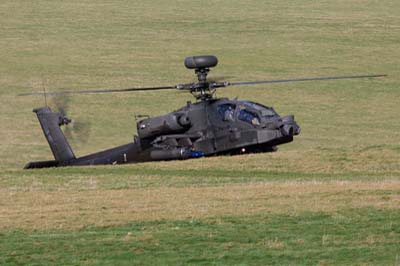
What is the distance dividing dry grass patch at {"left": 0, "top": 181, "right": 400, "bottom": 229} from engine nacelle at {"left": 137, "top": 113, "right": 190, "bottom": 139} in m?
6.50

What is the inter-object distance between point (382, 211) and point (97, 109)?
2872cm

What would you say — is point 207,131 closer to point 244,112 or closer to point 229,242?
point 244,112

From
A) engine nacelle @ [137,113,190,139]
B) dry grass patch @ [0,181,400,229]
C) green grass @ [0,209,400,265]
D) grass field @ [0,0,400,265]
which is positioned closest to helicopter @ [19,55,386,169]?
engine nacelle @ [137,113,190,139]

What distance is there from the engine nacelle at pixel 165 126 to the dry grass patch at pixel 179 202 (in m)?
6.50

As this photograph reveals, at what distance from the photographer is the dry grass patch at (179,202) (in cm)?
1684

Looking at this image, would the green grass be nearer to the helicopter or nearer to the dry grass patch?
the dry grass patch

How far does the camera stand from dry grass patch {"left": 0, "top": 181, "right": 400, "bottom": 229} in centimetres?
1684

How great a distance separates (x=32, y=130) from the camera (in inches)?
1634

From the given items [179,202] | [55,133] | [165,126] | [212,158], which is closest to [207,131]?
[212,158]

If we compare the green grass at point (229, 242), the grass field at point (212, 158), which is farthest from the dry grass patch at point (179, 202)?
the green grass at point (229, 242)

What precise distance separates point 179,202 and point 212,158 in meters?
8.41

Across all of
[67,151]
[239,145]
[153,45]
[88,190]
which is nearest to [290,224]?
[88,190]

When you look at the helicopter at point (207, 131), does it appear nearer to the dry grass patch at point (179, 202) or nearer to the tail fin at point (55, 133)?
the tail fin at point (55, 133)

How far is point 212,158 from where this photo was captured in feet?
87.8
